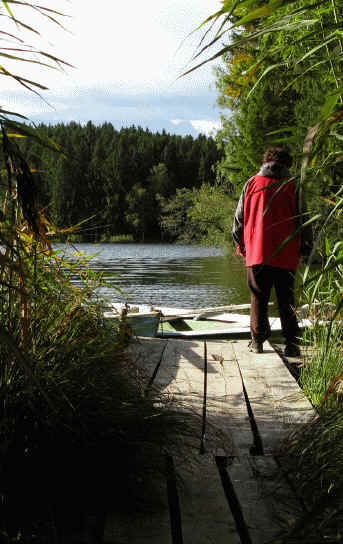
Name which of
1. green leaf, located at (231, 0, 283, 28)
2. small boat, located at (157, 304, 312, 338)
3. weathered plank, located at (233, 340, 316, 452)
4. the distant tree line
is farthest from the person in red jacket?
the distant tree line

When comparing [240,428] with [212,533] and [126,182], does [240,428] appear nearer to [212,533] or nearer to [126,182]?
[212,533]

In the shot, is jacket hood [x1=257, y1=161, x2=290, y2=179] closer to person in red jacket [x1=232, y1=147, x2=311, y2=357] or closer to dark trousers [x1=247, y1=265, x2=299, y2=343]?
person in red jacket [x1=232, y1=147, x2=311, y2=357]

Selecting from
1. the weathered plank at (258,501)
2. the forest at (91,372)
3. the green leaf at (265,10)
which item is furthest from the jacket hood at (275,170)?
the green leaf at (265,10)

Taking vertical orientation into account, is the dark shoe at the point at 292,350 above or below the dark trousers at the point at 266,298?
below

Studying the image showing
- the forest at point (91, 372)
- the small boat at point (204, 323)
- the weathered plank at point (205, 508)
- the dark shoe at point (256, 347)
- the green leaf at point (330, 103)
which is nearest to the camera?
the green leaf at point (330, 103)

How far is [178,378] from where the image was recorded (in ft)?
11.1

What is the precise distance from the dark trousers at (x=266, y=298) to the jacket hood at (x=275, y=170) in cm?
81

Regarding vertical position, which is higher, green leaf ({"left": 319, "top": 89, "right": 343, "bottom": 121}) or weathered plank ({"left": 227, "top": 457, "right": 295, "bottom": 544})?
green leaf ({"left": 319, "top": 89, "right": 343, "bottom": 121})

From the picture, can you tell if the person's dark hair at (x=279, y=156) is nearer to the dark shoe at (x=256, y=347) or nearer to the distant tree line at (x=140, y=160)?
the dark shoe at (x=256, y=347)

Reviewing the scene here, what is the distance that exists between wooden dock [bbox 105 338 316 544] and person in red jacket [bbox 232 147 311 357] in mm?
601

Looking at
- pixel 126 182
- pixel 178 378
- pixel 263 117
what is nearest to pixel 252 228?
pixel 178 378

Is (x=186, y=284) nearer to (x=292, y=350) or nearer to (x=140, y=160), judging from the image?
(x=292, y=350)

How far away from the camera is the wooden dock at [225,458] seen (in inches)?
62.7

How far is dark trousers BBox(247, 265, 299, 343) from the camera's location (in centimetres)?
441
